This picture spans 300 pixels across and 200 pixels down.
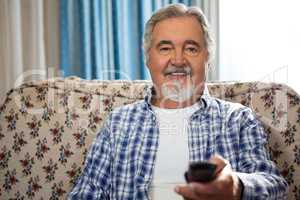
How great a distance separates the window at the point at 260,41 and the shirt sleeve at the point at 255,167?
2.79 ft

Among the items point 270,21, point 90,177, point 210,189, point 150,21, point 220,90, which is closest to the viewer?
point 210,189

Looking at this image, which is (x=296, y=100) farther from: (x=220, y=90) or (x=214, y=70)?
(x=214, y=70)

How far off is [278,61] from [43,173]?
1.36 m

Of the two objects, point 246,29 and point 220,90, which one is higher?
point 246,29

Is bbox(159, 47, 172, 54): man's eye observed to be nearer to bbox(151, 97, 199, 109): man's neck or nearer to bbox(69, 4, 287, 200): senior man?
bbox(69, 4, 287, 200): senior man

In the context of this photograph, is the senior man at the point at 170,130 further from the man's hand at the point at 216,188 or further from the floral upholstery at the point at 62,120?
the man's hand at the point at 216,188

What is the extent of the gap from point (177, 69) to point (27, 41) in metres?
1.18

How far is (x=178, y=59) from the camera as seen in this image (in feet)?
4.54

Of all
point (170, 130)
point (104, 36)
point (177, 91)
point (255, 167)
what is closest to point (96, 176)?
point (170, 130)

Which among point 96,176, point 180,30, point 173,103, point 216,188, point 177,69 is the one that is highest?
point 180,30

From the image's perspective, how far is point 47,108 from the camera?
63.2 inches

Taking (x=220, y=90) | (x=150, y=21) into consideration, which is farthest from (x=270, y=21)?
(x=150, y=21)

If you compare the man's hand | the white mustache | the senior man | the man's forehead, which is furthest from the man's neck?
the man's hand

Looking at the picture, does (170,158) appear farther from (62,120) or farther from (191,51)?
(62,120)
